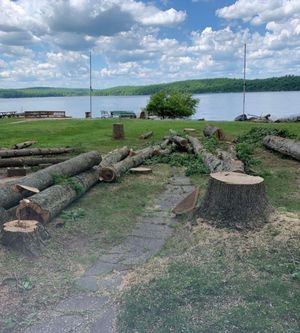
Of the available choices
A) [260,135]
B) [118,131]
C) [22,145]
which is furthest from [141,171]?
[118,131]

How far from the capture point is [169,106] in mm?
52250

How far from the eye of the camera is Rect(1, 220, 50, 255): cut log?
181 inches

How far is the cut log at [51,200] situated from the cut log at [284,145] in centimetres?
601

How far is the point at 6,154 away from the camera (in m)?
11.8

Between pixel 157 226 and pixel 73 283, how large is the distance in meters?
2.04

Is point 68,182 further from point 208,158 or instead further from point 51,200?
point 208,158

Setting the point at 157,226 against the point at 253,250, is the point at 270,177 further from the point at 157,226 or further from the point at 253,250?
the point at 253,250

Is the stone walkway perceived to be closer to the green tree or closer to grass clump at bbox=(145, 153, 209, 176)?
grass clump at bbox=(145, 153, 209, 176)

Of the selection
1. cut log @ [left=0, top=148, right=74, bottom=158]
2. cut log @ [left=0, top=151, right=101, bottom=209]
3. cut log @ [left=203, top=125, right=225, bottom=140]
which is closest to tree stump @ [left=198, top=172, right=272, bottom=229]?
cut log @ [left=0, top=151, right=101, bottom=209]

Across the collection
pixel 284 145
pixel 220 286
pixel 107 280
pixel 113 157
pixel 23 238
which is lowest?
pixel 107 280

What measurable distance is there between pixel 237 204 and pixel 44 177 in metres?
3.47

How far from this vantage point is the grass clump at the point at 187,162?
31.7 feet

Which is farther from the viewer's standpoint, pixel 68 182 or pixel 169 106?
pixel 169 106

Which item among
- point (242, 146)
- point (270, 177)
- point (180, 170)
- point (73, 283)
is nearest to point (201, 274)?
point (73, 283)
